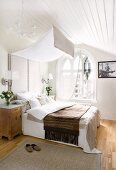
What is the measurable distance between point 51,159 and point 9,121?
123 centimetres

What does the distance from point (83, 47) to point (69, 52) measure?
2.44 meters

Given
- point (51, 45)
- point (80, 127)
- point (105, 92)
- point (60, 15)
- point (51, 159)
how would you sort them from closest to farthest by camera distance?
point (51, 159)
point (60, 15)
point (80, 127)
point (51, 45)
point (105, 92)

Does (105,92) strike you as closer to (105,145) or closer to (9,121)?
(105,145)

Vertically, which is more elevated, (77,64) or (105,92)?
(77,64)

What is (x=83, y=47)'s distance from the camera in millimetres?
5305

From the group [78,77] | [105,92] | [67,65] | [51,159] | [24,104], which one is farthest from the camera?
[67,65]

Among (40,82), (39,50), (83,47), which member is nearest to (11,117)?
(39,50)

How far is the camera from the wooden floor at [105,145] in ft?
7.86

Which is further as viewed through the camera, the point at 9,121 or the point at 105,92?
the point at 105,92

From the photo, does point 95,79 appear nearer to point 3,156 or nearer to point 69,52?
point 69,52

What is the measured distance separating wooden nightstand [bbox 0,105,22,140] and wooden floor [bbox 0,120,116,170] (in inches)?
5.6

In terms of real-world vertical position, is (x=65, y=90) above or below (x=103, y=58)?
below

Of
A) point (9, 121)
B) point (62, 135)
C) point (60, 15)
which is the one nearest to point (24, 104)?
point (9, 121)

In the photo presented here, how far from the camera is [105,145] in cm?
302
